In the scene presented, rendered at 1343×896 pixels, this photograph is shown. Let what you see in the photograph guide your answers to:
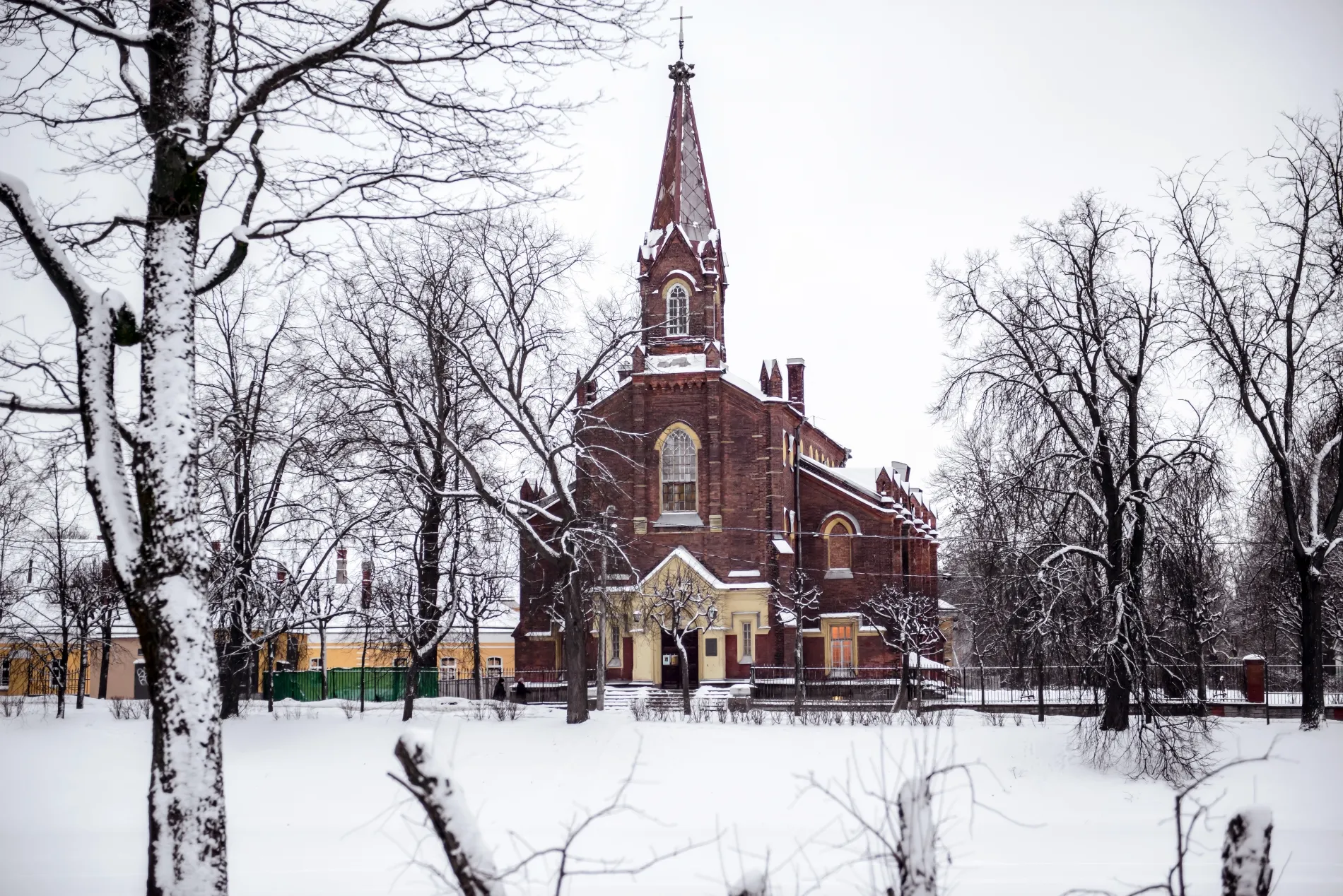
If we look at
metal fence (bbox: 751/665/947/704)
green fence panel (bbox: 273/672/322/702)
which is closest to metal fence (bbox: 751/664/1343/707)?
metal fence (bbox: 751/665/947/704)

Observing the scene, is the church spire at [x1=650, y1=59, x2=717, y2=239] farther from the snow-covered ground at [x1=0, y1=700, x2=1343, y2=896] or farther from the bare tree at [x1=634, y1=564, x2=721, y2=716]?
the snow-covered ground at [x1=0, y1=700, x2=1343, y2=896]

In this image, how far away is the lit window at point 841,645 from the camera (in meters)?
41.7

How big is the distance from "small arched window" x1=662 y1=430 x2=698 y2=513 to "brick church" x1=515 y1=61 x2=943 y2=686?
4 cm

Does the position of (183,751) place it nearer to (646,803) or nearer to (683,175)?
(646,803)

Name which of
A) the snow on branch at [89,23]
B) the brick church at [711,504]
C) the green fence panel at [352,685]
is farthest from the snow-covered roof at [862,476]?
the snow on branch at [89,23]

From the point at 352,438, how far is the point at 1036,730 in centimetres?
1457

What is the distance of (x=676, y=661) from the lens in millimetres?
40719

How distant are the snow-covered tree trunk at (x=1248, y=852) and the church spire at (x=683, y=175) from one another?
41.2 metres

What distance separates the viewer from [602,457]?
140 feet

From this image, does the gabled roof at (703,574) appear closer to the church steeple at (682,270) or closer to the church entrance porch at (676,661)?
the church entrance porch at (676,661)

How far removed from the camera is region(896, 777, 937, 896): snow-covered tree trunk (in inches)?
169

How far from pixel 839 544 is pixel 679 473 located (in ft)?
23.0

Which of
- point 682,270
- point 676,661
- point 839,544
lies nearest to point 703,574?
point 676,661

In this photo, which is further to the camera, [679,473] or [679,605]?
[679,473]
